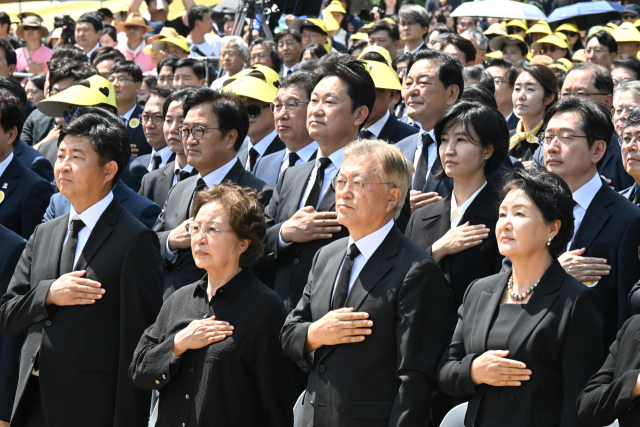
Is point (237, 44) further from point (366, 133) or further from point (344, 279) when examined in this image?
point (344, 279)

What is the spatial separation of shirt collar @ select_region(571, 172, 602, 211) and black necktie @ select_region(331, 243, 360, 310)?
4.11ft

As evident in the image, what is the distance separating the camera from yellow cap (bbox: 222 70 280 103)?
6.51 m

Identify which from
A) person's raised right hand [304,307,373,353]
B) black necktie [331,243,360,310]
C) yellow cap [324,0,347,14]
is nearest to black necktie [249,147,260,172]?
black necktie [331,243,360,310]

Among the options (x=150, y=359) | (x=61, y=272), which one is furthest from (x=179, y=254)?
(x=150, y=359)

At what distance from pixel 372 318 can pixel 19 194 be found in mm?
2747

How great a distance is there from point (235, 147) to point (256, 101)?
1.54m

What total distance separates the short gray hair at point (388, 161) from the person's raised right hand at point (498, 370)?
0.83 m

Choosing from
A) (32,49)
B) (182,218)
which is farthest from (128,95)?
(32,49)

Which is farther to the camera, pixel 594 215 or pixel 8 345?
pixel 8 345

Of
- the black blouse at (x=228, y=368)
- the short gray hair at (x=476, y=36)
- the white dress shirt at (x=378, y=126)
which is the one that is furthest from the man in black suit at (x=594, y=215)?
the short gray hair at (x=476, y=36)

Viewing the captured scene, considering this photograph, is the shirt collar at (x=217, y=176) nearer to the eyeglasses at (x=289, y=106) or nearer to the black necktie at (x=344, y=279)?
the eyeglasses at (x=289, y=106)

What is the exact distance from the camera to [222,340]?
370 cm

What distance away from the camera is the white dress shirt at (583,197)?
4.08 metres

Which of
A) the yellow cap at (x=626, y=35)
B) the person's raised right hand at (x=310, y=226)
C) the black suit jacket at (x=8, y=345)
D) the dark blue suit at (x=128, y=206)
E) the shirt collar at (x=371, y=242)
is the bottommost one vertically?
the black suit jacket at (x=8, y=345)
